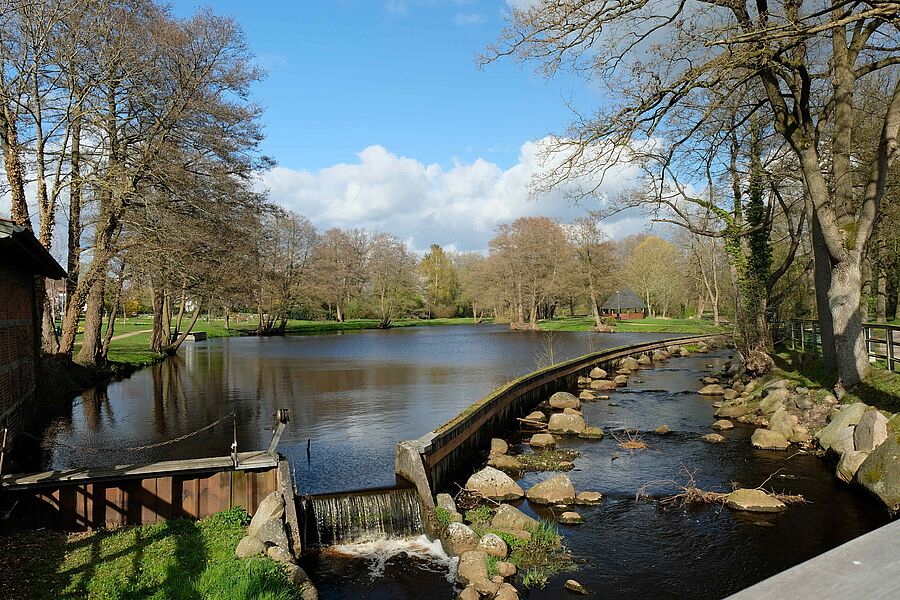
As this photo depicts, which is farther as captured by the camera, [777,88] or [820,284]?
[820,284]

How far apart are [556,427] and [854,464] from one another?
308 inches

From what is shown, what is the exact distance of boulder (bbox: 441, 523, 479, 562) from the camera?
952cm

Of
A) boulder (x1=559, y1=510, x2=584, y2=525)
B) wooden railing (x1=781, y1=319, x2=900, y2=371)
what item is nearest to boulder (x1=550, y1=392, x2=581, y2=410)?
wooden railing (x1=781, y1=319, x2=900, y2=371)

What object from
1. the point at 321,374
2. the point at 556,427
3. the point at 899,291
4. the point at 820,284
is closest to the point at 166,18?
the point at 321,374

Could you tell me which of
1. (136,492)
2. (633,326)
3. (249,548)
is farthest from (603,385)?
(633,326)

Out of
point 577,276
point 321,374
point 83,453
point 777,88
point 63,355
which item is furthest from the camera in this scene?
point 577,276

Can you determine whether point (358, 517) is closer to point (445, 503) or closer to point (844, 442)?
point (445, 503)

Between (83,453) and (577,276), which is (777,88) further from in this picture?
(577,276)

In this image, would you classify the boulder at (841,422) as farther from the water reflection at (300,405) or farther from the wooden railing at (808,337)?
the water reflection at (300,405)

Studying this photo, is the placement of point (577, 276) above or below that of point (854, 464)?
above

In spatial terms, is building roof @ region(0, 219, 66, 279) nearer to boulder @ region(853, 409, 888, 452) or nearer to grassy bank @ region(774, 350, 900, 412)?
boulder @ region(853, 409, 888, 452)

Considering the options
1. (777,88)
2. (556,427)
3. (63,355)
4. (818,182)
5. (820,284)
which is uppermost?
(777,88)

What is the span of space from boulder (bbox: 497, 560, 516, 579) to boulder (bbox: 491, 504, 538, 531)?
49.1 inches

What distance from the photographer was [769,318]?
26891 millimetres
